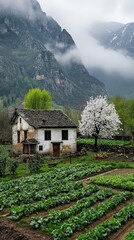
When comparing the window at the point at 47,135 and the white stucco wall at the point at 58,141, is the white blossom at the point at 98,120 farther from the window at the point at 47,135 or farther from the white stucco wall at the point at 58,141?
the window at the point at 47,135

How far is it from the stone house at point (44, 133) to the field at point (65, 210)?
26.6 metres

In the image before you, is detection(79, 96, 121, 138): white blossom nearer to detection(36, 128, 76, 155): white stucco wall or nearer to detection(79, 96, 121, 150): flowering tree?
detection(79, 96, 121, 150): flowering tree

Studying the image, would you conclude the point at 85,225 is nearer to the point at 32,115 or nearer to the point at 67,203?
the point at 67,203

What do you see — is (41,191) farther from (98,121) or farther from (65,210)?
(98,121)

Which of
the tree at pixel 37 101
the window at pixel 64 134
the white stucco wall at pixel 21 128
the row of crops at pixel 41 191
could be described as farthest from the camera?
the tree at pixel 37 101

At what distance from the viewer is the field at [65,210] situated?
15.5 meters

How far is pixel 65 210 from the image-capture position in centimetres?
1873

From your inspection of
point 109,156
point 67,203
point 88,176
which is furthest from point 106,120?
point 67,203

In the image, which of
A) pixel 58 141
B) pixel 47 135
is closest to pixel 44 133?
pixel 47 135

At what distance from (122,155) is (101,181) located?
839 inches

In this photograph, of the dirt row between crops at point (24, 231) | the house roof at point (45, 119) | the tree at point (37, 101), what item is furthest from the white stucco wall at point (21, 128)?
the dirt row between crops at point (24, 231)

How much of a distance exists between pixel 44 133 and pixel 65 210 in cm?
3700

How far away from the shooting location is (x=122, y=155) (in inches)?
1889

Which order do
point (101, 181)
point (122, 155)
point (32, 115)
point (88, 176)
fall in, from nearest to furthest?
1. point (101, 181)
2. point (88, 176)
3. point (122, 155)
4. point (32, 115)
